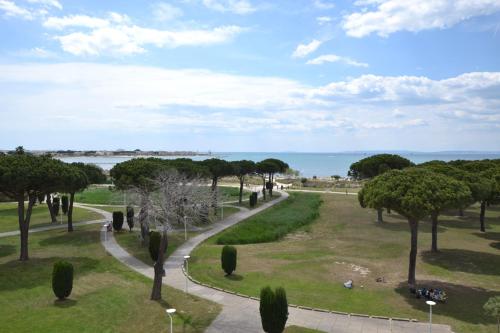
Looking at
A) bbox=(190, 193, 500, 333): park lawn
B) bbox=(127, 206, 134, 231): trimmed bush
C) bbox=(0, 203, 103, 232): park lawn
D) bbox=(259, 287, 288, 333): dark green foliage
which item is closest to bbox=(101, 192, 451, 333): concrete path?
bbox=(190, 193, 500, 333): park lawn

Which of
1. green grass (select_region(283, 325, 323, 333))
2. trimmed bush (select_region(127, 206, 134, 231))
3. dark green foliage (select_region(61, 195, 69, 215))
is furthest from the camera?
dark green foliage (select_region(61, 195, 69, 215))

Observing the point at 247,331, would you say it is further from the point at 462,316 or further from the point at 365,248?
the point at 365,248

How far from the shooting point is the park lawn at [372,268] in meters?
20.7

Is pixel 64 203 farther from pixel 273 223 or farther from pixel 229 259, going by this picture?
pixel 229 259

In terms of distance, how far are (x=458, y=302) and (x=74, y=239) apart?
30.0 meters

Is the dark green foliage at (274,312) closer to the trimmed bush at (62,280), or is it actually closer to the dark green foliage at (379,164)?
the trimmed bush at (62,280)

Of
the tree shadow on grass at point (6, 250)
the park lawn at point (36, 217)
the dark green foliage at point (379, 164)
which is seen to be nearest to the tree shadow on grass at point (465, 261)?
the dark green foliage at point (379, 164)

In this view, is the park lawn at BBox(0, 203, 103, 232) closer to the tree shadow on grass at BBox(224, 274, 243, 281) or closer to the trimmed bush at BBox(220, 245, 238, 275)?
Answer: the trimmed bush at BBox(220, 245, 238, 275)

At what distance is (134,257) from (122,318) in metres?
11.3

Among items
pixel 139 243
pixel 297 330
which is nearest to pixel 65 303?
pixel 297 330

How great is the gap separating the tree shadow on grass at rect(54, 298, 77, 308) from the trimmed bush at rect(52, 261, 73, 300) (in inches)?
8.1

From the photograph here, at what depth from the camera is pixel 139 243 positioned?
111ft

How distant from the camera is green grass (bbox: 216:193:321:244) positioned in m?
37.8

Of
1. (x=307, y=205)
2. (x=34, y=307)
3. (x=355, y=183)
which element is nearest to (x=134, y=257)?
(x=34, y=307)
